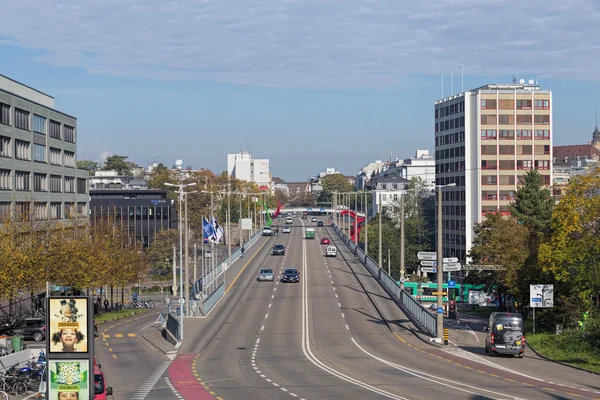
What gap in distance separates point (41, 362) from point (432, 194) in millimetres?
167382

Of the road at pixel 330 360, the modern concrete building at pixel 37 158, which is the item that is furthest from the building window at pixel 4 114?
the road at pixel 330 360

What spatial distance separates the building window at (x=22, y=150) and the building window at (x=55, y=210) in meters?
7.43

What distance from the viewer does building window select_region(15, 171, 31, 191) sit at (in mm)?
69375

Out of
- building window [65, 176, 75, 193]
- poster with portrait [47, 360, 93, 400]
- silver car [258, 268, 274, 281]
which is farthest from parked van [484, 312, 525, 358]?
building window [65, 176, 75, 193]

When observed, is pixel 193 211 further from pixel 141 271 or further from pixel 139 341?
pixel 139 341

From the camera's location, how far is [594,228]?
45531 mm

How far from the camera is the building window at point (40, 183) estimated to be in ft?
243

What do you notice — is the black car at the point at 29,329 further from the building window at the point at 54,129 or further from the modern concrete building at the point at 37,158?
the building window at the point at 54,129

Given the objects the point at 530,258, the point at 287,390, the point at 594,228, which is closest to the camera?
the point at 287,390

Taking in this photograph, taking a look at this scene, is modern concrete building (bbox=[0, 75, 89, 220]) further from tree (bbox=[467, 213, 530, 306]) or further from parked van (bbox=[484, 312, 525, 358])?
tree (bbox=[467, 213, 530, 306])

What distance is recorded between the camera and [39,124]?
250 ft

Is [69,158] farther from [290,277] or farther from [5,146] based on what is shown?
[290,277]

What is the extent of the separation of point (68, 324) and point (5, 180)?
48530mm

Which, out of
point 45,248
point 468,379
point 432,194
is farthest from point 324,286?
point 432,194
